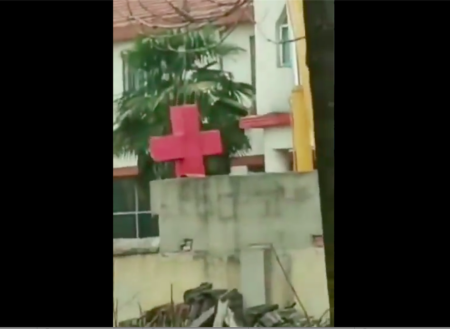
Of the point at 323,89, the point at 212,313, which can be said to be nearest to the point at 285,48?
the point at 323,89

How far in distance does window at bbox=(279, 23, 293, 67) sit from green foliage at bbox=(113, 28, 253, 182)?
0.25 metres

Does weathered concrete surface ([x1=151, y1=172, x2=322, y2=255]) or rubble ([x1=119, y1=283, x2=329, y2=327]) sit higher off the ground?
weathered concrete surface ([x1=151, y1=172, x2=322, y2=255])

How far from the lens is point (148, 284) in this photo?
3.63 meters

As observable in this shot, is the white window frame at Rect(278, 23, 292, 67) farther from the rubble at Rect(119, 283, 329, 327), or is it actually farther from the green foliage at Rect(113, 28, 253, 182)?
the rubble at Rect(119, 283, 329, 327)

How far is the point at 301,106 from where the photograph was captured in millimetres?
3602

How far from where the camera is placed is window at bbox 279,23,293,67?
11.9 ft

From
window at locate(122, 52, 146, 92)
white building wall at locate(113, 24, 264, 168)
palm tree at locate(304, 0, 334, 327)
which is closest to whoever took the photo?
palm tree at locate(304, 0, 334, 327)

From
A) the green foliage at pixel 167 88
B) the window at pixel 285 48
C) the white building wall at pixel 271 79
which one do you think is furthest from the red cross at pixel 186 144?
the window at pixel 285 48

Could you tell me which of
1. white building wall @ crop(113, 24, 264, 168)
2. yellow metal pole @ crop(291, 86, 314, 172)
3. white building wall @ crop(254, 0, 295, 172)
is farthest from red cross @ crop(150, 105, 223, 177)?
yellow metal pole @ crop(291, 86, 314, 172)

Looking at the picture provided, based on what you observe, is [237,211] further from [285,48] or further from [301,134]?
[285,48]

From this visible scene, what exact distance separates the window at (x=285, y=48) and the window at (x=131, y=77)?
2.48 ft
